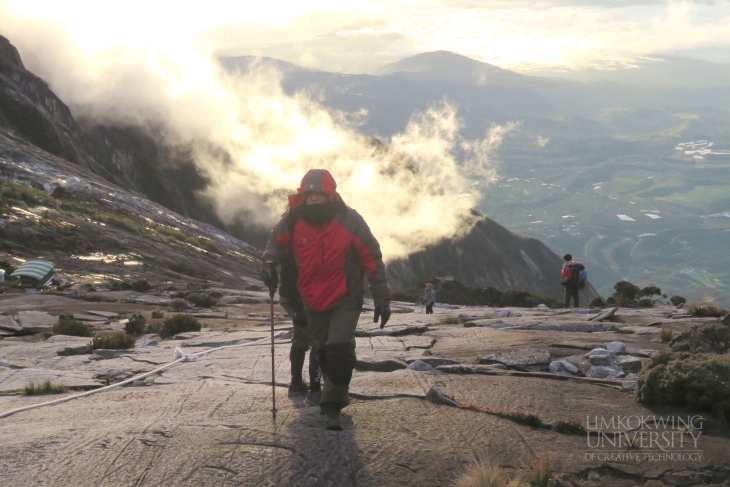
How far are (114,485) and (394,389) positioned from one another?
369cm

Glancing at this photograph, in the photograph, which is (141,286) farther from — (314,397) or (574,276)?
(314,397)

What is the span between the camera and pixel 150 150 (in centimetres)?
9700

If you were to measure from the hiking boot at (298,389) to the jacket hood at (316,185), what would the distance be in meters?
2.08

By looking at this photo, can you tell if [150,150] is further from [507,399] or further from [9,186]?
[507,399]

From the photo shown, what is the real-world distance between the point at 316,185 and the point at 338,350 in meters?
1.58

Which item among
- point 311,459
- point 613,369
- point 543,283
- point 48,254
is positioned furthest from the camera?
point 543,283

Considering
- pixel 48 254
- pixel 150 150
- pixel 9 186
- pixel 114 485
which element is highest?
pixel 150 150

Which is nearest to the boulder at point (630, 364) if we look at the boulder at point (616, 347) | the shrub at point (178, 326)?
the boulder at point (616, 347)

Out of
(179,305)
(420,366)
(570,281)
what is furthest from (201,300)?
(420,366)

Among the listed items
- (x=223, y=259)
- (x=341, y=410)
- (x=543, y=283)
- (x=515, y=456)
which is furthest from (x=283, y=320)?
(x=543, y=283)

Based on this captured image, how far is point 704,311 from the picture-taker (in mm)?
19344

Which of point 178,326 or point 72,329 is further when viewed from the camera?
point 178,326

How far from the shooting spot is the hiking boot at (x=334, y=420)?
6.68 metres

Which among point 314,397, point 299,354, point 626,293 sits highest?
point 626,293
